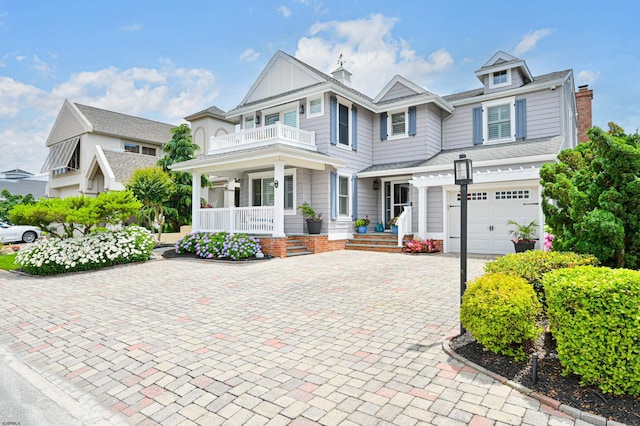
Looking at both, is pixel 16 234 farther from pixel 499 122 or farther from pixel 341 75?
pixel 499 122

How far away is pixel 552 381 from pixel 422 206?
1069 cm

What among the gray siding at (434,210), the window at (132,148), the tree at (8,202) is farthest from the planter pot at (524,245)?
the tree at (8,202)

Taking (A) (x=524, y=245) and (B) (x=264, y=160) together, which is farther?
(B) (x=264, y=160)

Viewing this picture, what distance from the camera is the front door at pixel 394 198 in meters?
15.8

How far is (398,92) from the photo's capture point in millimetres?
16562

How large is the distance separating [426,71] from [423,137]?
4.06 m

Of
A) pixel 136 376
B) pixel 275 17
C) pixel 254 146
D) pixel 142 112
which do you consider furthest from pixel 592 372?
pixel 142 112

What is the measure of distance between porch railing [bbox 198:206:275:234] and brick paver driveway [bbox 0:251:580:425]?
16.0 ft

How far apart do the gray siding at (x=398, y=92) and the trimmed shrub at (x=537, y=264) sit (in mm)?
12497

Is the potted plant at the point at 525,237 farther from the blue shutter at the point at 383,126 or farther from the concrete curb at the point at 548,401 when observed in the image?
the concrete curb at the point at 548,401

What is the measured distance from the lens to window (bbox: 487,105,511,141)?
14953 millimetres

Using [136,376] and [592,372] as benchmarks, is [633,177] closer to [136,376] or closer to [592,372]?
[592,372]

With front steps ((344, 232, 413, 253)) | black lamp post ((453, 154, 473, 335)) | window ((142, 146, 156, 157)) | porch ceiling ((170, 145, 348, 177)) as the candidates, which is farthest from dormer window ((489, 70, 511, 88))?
window ((142, 146, 156, 157))

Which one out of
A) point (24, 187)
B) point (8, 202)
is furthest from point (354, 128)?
point (24, 187)
